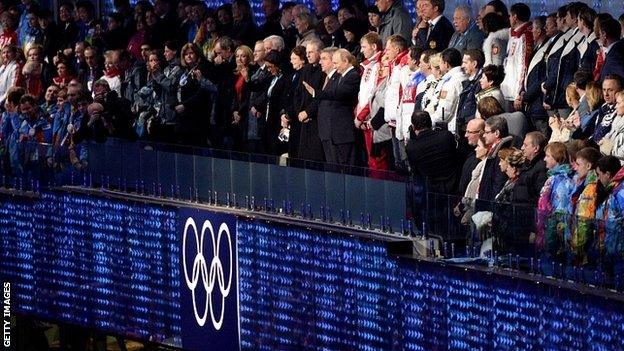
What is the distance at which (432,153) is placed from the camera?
1605 cm

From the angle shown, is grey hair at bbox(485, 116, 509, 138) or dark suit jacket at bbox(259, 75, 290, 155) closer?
grey hair at bbox(485, 116, 509, 138)

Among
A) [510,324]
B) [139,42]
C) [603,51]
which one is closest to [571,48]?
[603,51]

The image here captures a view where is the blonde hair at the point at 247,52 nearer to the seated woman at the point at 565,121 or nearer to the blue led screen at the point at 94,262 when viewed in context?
the blue led screen at the point at 94,262

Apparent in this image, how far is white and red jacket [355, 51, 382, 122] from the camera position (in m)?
18.1

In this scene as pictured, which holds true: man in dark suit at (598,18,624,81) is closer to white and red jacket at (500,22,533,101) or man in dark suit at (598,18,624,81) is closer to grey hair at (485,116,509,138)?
white and red jacket at (500,22,533,101)

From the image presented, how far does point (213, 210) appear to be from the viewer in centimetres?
1603

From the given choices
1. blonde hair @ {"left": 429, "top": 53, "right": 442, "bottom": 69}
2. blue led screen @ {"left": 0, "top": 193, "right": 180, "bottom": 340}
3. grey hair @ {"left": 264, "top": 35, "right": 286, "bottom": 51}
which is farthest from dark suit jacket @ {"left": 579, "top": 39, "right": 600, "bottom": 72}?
grey hair @ {"left": 264, "top": 35, "right": 286, "bottom": 51}

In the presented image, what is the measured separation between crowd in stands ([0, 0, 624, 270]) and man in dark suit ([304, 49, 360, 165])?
0.7 inches

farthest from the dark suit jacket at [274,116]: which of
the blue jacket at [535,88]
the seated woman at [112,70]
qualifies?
the blue jacket at [535,88]

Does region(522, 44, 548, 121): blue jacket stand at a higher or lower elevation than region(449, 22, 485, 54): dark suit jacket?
lower

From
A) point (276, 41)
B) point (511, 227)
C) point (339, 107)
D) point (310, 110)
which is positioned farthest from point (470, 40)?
point (511, 227)

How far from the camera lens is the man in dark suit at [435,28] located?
60.0ft

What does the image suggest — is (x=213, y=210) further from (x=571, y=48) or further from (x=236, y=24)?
(x=236, y=24)

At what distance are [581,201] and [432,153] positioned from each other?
248cm
